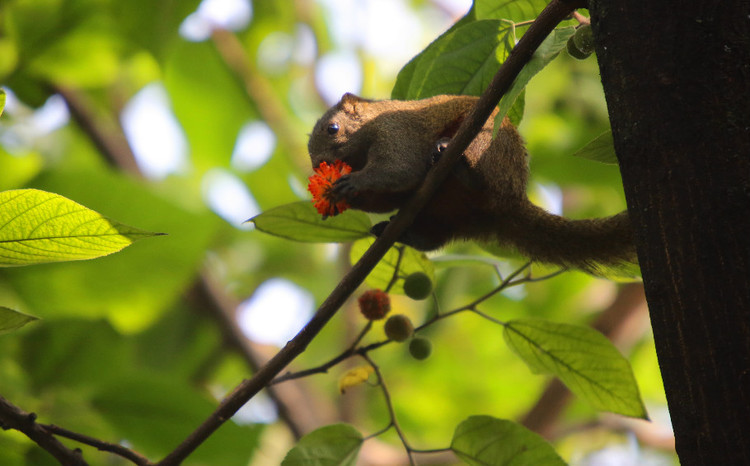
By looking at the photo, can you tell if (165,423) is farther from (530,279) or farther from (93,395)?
(530,279)

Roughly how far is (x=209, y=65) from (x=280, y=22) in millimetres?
630

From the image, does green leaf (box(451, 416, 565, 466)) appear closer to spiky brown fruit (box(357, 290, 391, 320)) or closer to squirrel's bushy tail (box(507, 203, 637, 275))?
spiky brown fruit (box(357, 290, 391, 320))

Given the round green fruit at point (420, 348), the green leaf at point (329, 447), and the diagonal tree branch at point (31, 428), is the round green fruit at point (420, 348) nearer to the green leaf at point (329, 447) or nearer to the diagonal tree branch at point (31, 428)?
the green leaf at point (329, 447)

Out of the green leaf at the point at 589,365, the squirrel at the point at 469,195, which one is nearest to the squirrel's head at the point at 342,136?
the squirrel at the point at 469,195

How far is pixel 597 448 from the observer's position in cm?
518

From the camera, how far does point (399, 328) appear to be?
1.96m

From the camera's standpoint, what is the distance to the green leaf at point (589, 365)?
1875 mm

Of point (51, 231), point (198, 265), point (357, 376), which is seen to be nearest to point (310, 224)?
point (357, 376)

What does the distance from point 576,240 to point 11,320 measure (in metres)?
1.40

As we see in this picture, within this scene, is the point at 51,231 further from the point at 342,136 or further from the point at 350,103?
the point at 350,103

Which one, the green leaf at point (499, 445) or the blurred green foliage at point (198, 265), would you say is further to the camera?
the blurred green foliage at point (198, 265)

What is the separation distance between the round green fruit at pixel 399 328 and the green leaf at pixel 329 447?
26 centimetres

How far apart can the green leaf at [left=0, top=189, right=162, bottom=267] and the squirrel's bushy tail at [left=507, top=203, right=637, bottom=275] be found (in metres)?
1.13

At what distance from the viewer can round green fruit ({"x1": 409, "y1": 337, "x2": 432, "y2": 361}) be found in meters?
2.02
